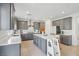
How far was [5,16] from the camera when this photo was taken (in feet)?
7.50

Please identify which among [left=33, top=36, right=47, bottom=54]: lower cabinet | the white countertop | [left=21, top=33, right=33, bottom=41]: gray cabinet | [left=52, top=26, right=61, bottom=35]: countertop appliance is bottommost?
[left=33, top=36, right=47, bottom=54]: lower cabinet

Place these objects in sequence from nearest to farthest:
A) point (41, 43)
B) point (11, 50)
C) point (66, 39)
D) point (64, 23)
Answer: point (11, 50), point (64, 23), point (66, 39), point (41, 43)

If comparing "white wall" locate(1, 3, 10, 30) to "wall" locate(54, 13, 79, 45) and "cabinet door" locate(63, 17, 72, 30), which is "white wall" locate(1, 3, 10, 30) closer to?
"cabinet door" locate(63, 17, 72, 30)

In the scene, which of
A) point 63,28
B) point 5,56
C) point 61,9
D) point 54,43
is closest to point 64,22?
point 63,28

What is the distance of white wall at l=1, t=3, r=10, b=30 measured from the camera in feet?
7.24

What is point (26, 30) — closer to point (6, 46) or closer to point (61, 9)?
point (6, 46)

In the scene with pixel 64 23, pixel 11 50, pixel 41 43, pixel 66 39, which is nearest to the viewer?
pixel 11 50

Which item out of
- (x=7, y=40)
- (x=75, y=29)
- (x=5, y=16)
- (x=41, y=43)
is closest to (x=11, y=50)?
(x=7, y=40)

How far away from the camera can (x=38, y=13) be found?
2359mm

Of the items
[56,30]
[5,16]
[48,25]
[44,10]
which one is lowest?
[56,30]

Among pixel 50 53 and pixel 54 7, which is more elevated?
pixel 54 7

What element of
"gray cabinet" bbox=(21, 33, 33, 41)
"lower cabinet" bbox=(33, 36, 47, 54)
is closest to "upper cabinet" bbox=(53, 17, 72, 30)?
"gray cabinet" bbox=(21, 33, 33, 41)

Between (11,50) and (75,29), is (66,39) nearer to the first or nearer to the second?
(75,29)

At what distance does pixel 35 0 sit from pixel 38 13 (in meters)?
0.42
